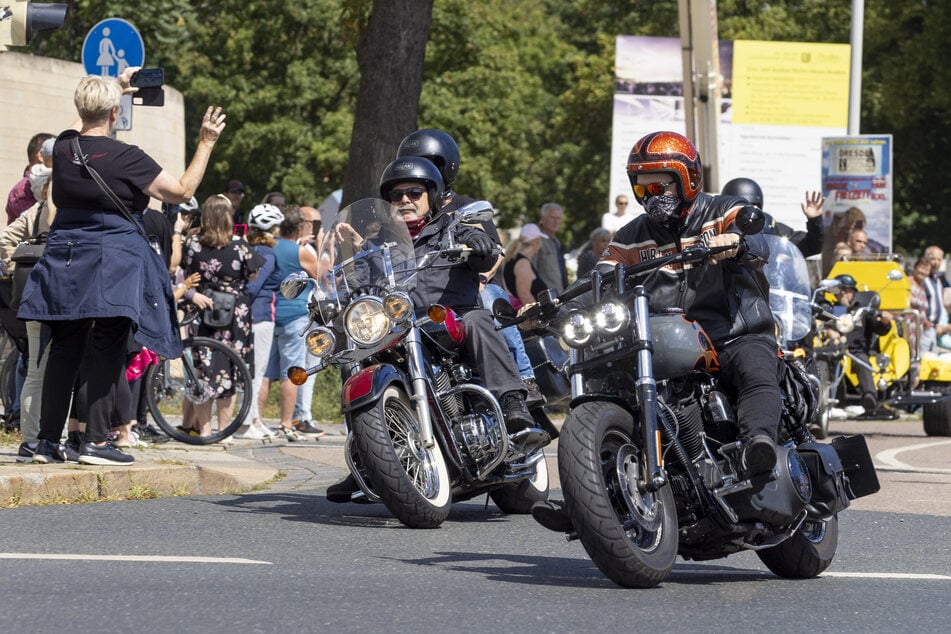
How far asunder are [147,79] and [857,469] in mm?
4686

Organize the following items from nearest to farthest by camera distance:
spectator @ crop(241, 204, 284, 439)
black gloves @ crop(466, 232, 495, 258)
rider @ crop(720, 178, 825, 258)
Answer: black gloves @ crop(466, 232, 495, 258) < rider @ crop(720, 178, 825, 258) < spectator @ crop(241, 204, 284, 439)

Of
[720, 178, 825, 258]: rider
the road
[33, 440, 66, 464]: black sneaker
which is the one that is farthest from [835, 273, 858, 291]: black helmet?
[33, 440, 66, 464]: black sneaker

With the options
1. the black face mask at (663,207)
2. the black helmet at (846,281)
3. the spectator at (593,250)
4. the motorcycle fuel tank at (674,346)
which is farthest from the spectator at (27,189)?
the black helmet at (846,281)

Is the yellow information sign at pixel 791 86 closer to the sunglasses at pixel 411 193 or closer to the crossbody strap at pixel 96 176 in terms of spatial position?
the sunglasses at pixel 411 193

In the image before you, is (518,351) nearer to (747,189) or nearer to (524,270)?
(747,189)

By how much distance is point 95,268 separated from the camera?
907 centimetres

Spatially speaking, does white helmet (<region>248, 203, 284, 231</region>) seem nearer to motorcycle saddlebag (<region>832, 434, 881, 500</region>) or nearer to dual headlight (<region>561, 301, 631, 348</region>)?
motorcycle saddlebag (<region>832, 434, 881, 500</region>)

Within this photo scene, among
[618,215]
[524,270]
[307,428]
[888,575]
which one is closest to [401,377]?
[888,575]

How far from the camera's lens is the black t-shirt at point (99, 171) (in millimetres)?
9094

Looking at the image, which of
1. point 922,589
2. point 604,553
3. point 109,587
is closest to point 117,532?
point 109,587

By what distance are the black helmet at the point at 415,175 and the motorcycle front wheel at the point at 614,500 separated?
286cm

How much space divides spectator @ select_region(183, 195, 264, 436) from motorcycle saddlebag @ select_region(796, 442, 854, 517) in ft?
21.2

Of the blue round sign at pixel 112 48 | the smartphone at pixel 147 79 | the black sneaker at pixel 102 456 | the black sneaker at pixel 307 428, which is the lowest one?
the black sneaker at pixel 307 428

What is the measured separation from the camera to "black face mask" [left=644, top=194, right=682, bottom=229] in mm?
6855
